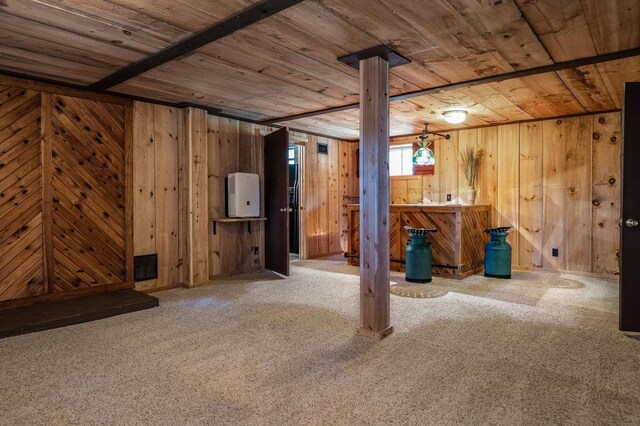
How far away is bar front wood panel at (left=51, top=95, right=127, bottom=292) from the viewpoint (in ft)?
12.8

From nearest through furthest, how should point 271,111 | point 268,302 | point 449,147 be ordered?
point 268,302 < point 271,111 < point 449,147

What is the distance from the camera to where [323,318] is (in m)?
3.46

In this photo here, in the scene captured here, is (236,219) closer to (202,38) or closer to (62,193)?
(62,193)

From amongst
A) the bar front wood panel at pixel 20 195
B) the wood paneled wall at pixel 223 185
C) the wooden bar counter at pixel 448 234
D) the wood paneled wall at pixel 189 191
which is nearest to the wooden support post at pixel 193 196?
the wood paneled wall at pixel 189 191

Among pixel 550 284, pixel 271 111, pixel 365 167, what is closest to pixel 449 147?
pixel 550 284

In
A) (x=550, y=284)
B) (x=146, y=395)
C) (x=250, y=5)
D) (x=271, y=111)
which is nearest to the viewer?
(x=146, y=395)

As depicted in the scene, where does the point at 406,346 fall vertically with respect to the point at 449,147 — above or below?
below

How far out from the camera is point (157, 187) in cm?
463

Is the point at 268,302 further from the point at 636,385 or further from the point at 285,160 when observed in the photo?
the point at 636,385

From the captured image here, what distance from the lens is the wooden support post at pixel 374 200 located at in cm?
293

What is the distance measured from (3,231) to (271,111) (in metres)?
3.15

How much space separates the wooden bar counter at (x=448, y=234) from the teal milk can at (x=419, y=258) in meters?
0.40

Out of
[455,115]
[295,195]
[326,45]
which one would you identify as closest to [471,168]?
[455,115]

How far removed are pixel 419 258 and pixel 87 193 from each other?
151 inches
